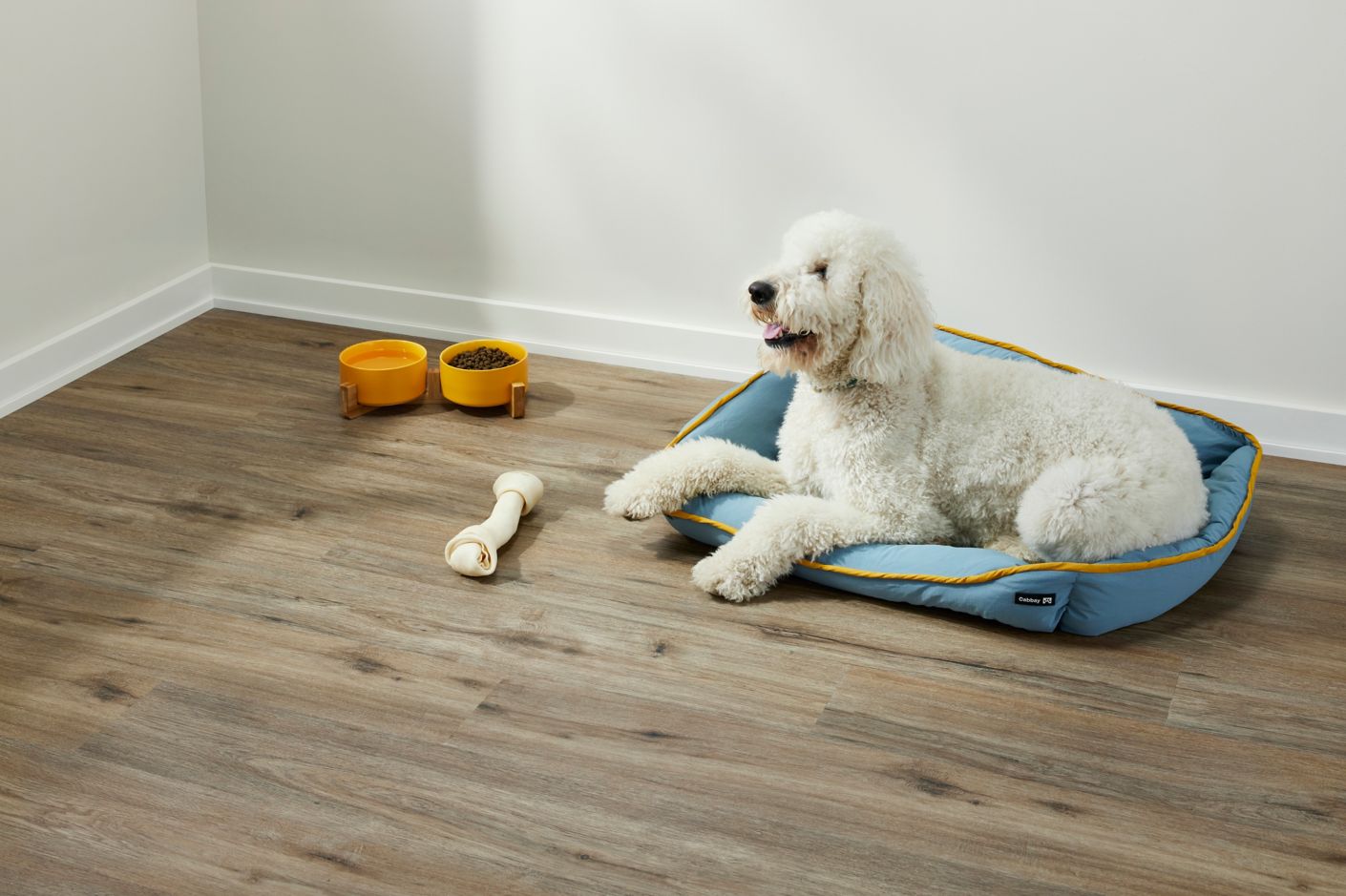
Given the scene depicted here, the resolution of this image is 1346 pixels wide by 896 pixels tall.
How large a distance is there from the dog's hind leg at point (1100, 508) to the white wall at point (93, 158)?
95.6 inches

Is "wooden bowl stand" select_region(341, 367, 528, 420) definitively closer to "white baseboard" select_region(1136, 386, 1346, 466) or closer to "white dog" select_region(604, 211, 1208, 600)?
"white dog" select_region(604, 211, 1208, 600)

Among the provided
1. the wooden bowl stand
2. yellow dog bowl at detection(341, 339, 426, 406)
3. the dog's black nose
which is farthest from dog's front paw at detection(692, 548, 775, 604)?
yellow dog bowl at detection(341, 339, 426, 406)

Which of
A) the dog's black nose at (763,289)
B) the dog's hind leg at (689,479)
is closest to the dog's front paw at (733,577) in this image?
the dog's hind leg at (689,479)

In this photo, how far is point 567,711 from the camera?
203cm

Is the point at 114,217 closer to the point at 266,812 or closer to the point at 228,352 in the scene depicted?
the point at 228,352

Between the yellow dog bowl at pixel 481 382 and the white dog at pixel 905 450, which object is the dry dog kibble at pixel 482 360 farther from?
the white dog at pixel 905 450

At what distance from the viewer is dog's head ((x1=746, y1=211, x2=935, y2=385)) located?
88.5 inches

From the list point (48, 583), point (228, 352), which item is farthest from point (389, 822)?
point (228, 352)

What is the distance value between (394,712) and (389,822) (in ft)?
0.85

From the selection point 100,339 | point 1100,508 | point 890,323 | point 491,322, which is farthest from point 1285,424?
point 100,339

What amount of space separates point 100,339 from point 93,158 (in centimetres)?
47

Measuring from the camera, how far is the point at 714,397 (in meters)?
3.34

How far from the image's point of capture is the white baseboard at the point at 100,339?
3.04 metres

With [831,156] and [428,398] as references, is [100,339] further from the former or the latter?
[831,156]
